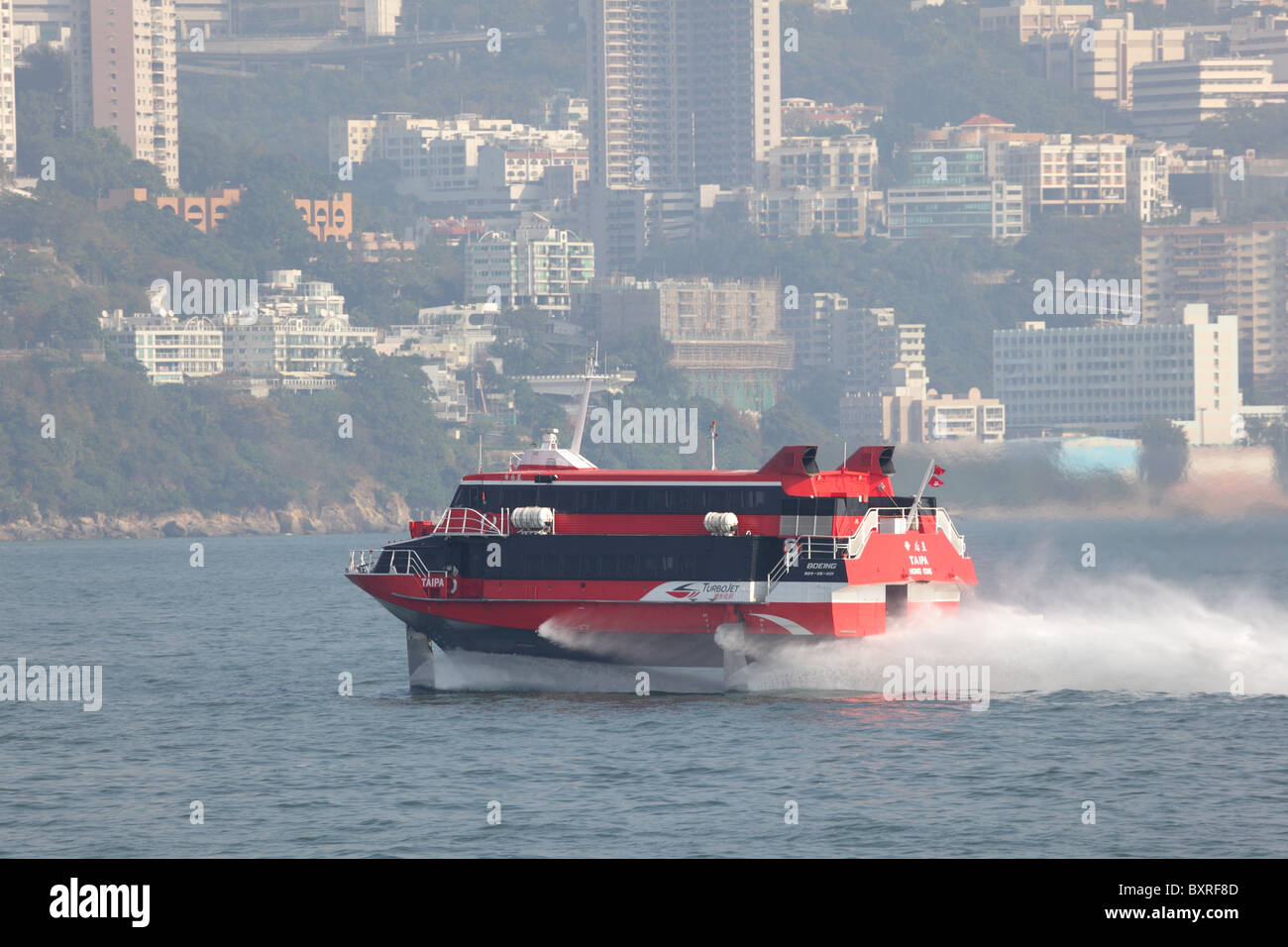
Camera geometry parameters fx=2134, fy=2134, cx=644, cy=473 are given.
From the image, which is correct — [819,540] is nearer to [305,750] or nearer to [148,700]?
[305,750]

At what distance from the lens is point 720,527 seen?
155ft

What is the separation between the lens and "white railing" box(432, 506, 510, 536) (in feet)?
162

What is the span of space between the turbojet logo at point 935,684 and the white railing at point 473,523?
30.8 ft

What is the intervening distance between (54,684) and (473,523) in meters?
16.3

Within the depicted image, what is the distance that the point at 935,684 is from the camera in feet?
161

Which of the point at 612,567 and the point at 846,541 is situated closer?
the point at 846,541

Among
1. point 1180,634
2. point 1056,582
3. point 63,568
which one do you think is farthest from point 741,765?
point 63,568

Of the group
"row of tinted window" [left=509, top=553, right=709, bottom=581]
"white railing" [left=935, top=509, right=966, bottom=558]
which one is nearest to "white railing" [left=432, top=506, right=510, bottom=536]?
"row of tinted window" [left=509, top=553, right=709, bottom=581]

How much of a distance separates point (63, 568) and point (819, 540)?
104 meters

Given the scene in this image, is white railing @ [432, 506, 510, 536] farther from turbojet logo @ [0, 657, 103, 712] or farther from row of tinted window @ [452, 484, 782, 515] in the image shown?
turbojet logo @ [0, 657, 103, 712]

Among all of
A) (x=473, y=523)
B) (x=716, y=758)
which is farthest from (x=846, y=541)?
(x=473, y=523)
